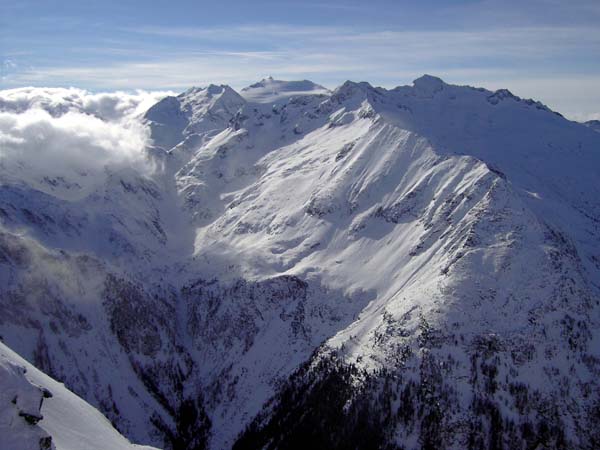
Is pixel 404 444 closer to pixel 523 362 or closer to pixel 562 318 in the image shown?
pixel 523 362

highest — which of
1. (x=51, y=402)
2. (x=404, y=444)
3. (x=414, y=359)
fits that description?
(x=51, y=402)

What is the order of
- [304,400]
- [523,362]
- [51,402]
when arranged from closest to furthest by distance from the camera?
1. [51,402]
2. [523,362]
3. [304,400]

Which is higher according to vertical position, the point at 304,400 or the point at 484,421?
the point at 484,421

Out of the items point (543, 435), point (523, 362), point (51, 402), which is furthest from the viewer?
point (523, 362)

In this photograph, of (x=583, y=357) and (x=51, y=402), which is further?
(x=583, y=357)

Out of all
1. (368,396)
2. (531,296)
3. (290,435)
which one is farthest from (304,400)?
(531,296)

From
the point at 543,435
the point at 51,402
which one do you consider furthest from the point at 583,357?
the point at 51,402

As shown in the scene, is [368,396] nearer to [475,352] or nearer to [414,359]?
[414,359]
